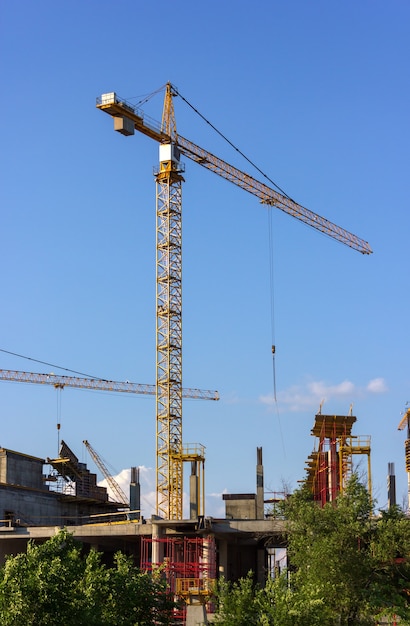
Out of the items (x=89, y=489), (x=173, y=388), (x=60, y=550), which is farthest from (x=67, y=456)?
(x=60, y=550)

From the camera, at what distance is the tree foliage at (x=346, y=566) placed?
42.4 meters

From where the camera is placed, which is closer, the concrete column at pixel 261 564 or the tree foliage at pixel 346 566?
the tree foliage at pixel 346 566

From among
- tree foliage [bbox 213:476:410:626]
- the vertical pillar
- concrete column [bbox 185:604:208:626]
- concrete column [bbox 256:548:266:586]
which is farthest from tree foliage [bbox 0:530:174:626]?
the vertical pillar

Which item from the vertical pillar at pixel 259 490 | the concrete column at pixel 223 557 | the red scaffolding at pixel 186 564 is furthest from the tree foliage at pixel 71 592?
the vertical pillar at pixel 259 490

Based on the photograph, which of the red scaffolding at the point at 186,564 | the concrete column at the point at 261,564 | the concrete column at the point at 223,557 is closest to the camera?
the red scaffolding at the point at 186,564

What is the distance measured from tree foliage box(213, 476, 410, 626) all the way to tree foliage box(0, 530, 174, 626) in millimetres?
3566

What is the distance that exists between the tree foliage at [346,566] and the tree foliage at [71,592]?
3566mm

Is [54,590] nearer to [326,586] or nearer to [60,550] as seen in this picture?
[60,550]

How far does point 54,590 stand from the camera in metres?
37.1

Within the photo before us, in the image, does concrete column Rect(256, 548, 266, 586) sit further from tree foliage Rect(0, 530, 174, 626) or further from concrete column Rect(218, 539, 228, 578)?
tree foliage Rect(0, 530, 174, 626)

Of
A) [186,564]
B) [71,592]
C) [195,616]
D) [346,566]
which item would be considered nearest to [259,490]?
[186,564]

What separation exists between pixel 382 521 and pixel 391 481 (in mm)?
37894

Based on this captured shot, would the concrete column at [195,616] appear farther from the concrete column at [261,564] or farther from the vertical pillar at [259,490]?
the vertical pillar at [259,490]

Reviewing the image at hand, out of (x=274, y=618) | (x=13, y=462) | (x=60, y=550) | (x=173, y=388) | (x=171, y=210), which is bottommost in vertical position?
(x=274, y=618)
